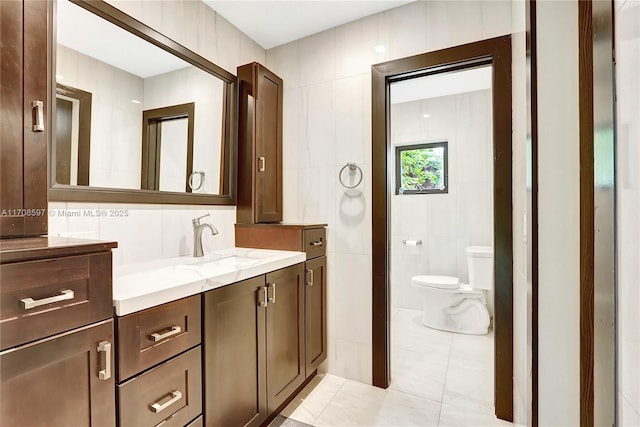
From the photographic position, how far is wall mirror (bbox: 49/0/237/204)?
124 cm

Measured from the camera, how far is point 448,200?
131 inches

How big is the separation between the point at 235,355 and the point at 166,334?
394mm

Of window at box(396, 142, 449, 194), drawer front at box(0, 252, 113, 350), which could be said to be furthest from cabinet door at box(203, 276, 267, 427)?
window at box(396, 142, 449, 194)

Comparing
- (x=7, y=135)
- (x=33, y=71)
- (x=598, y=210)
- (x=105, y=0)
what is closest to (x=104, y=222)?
(x=7, y=135)

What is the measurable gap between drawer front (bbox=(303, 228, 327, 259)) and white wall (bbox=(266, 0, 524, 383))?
2.8 inches

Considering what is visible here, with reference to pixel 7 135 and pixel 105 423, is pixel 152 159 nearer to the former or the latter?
pixel 7 135

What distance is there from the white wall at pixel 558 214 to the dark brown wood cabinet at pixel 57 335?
1.28 m

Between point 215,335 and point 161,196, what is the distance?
0.82 meters

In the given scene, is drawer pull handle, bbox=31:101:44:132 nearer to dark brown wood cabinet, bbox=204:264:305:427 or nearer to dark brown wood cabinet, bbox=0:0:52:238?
dark brown wood cabinet, bbox=0:0:52:238

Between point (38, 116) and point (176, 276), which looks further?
point (176, 276)

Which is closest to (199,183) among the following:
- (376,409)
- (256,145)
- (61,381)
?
(256,145)

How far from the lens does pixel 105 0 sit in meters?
1.36

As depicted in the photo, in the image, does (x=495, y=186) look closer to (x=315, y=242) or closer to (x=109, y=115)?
(x=315, y=242)

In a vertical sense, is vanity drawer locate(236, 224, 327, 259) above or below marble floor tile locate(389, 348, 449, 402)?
above
